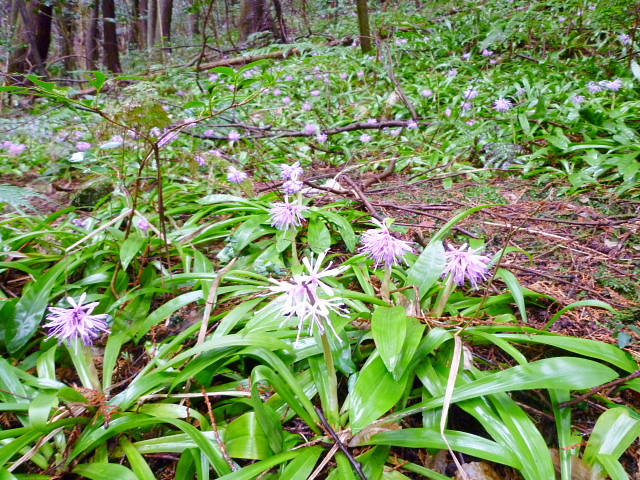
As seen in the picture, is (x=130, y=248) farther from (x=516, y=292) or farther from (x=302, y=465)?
(x=516, y=292)

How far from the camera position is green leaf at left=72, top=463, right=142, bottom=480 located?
1.15 m

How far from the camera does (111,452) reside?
4.24ft

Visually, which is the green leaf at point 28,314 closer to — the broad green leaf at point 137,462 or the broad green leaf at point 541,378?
the broad green leaf at point 137,462

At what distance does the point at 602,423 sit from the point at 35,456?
1.82 m

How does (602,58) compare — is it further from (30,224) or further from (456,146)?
(30,224)

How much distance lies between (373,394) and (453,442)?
25 cm

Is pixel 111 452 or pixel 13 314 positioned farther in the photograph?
pixel 13 314

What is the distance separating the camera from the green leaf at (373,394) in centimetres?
108

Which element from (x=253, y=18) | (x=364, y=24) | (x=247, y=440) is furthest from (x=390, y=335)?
(x=253, y=18)

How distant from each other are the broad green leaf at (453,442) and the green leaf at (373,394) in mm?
90

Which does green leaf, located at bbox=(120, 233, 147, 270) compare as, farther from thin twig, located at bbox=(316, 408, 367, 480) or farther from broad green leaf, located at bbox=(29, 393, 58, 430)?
thin twig, located at bbox=(316, 408, 367, 480)

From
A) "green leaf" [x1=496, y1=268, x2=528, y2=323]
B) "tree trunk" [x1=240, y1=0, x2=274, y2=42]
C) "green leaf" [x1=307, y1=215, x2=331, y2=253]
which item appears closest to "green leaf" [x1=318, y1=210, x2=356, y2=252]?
"green leaf" [x1=307, y1=215, x2=331, y2=253]

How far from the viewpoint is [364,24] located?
22.2 feet

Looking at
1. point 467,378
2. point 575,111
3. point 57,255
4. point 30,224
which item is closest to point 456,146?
point 575,111
